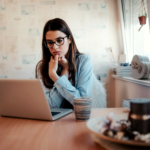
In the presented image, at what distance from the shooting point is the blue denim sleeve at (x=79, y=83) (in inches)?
48.0

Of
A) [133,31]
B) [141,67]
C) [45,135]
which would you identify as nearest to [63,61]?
[141,67]

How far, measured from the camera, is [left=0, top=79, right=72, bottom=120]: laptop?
78 centimetres

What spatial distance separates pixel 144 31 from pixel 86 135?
169 cm

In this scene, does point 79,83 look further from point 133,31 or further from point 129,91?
point 133,31

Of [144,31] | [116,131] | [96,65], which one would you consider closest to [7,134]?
[116,131]

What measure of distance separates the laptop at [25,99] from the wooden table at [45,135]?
0.12 feet

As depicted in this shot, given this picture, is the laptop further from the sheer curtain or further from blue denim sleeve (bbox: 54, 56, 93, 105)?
the sheer curtain

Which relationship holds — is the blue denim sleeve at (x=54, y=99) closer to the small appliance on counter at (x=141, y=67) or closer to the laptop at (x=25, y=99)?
the laptop at (x=25, y=99)

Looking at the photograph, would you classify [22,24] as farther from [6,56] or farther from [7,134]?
[7,134]

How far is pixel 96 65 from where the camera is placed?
2.77 metres

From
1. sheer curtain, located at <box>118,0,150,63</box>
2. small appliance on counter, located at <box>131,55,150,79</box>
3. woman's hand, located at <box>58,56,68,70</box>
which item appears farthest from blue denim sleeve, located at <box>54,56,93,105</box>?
sheer curtain, located at <box>118,0,150,63</box>

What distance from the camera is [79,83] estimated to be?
1384 mm

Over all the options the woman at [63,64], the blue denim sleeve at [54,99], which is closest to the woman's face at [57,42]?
the woman at [63,64]

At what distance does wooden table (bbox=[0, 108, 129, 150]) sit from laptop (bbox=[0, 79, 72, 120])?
4 centimetres
